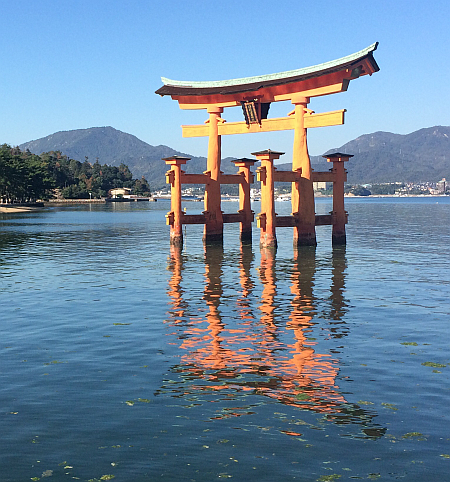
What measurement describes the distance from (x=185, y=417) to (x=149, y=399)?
985 mm

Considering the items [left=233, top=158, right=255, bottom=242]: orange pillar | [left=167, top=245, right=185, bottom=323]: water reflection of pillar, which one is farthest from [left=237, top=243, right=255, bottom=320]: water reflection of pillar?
[left=233, top=158, right=255, bottom=242]: orange pillar

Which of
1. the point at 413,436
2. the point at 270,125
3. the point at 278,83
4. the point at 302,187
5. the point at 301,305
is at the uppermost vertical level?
the point at 278,83

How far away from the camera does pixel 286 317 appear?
17.0m

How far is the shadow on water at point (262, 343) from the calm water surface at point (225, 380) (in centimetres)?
4

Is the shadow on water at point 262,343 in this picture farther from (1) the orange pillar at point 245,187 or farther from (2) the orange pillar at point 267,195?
(1) the orange pillar at point 245,187

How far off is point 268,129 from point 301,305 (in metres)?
19.2

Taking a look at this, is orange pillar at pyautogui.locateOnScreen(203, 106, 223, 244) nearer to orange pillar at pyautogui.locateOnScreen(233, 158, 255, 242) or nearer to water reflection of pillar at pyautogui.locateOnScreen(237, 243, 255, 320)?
orange pillar at pyautogui.locateOnScreen(233, 158, 255, 242)

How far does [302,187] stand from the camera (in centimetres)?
3478

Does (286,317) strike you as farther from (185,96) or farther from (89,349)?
(185,96)

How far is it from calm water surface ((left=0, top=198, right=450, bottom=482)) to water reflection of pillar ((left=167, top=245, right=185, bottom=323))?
0.40 ft

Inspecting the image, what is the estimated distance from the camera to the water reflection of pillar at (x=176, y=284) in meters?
17.9

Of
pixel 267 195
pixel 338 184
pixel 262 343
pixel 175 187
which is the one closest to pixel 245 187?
pixel 175 187

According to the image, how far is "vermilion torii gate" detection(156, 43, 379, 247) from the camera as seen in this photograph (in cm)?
3272

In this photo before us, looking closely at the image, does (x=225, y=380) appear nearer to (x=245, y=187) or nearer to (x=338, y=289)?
(x=338, y=289)
